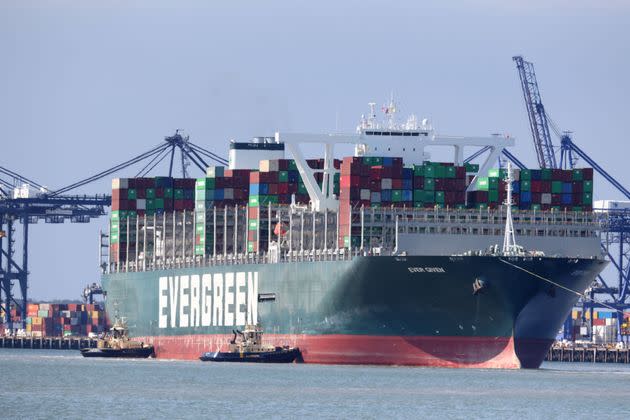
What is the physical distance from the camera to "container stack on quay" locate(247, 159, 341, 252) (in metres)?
106

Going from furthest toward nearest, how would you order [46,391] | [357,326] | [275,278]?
[275,278] → [357,326] → [46,391]

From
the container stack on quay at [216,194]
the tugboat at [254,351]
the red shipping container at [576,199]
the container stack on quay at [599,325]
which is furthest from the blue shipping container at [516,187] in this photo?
the container stack on quay at [599,325]

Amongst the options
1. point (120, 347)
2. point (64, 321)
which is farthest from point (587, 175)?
point (64, 321)

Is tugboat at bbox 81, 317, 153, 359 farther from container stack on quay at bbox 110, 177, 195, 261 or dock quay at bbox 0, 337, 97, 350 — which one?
dock quay at bbox 0, 337, 97, 350

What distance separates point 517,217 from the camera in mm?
100500

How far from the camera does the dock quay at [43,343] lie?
15662cm

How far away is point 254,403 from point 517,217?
95.6ft

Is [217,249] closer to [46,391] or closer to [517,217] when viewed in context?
[517,217]

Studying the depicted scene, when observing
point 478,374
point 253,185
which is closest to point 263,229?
point 253,185

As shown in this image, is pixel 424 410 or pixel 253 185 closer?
pixel 424 410

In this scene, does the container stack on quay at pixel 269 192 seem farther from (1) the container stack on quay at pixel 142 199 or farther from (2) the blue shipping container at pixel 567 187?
(2) the blue shipping container at pixel 567 187

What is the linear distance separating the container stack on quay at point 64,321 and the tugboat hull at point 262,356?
65.9 meters

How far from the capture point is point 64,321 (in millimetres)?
170625

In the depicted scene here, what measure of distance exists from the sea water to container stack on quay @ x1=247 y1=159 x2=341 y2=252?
7886 mm
